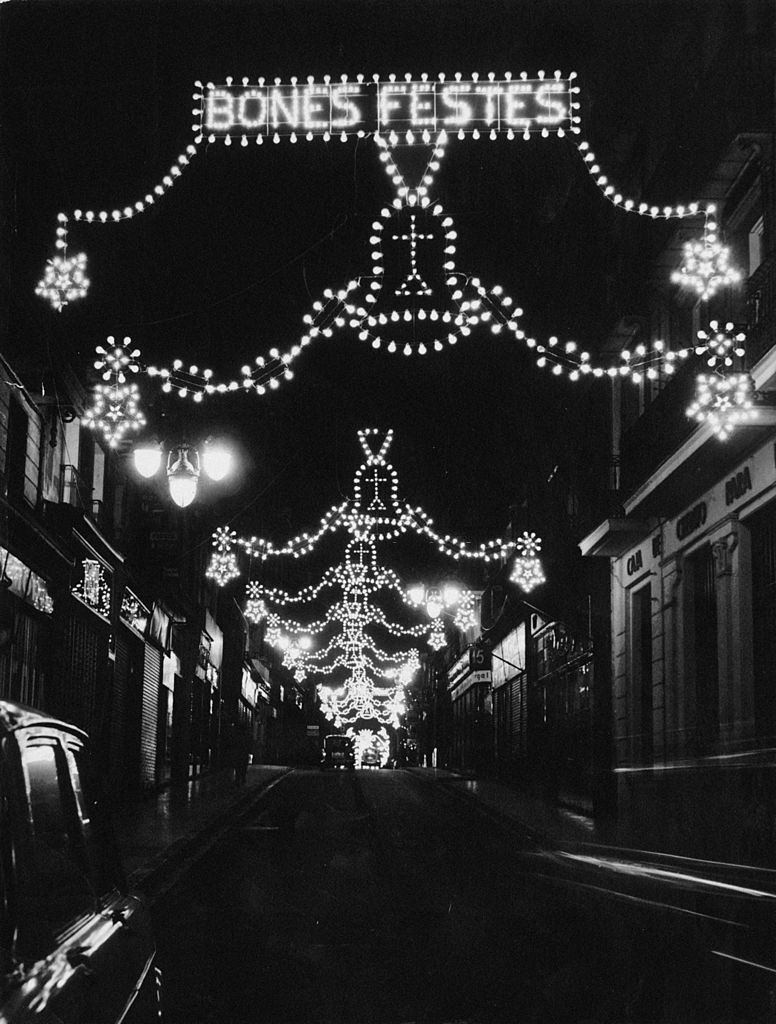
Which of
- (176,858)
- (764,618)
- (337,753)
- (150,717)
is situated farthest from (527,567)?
(337,753)

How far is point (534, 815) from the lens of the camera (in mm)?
23141

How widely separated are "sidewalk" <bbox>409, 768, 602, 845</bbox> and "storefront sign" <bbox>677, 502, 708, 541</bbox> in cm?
514

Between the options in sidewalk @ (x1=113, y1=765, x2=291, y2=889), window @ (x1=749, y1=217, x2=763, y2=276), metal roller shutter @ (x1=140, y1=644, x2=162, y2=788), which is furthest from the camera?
metal roller shutter @ (x1=140, y1=644, x2=162, y2=788)

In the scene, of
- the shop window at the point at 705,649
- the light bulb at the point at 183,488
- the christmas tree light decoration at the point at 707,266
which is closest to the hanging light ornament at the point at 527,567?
the shop window at the point at 705,649

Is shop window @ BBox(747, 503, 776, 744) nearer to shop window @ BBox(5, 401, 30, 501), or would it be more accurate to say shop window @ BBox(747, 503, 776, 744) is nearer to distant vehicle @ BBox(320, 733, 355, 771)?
Answer: shop window @ BBox(5, 401, 30, 501)

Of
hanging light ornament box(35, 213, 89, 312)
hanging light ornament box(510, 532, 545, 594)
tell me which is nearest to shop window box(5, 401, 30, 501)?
hanging light ornament box(35, 213, 89, 312)

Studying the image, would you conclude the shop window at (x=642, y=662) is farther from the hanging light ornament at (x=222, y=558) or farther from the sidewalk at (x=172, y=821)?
the hanging light ornament at (x=222, y=558)

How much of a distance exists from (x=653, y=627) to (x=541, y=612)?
301 inches

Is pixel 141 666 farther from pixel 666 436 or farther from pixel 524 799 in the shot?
pixel 666 436

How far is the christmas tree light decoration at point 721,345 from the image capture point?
13406mm

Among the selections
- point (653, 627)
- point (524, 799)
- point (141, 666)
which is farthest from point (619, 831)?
point (141, 666)

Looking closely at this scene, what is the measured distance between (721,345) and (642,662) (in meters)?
11.6

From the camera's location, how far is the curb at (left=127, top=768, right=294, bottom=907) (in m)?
12.0

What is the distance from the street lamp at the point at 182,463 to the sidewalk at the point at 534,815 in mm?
7671
